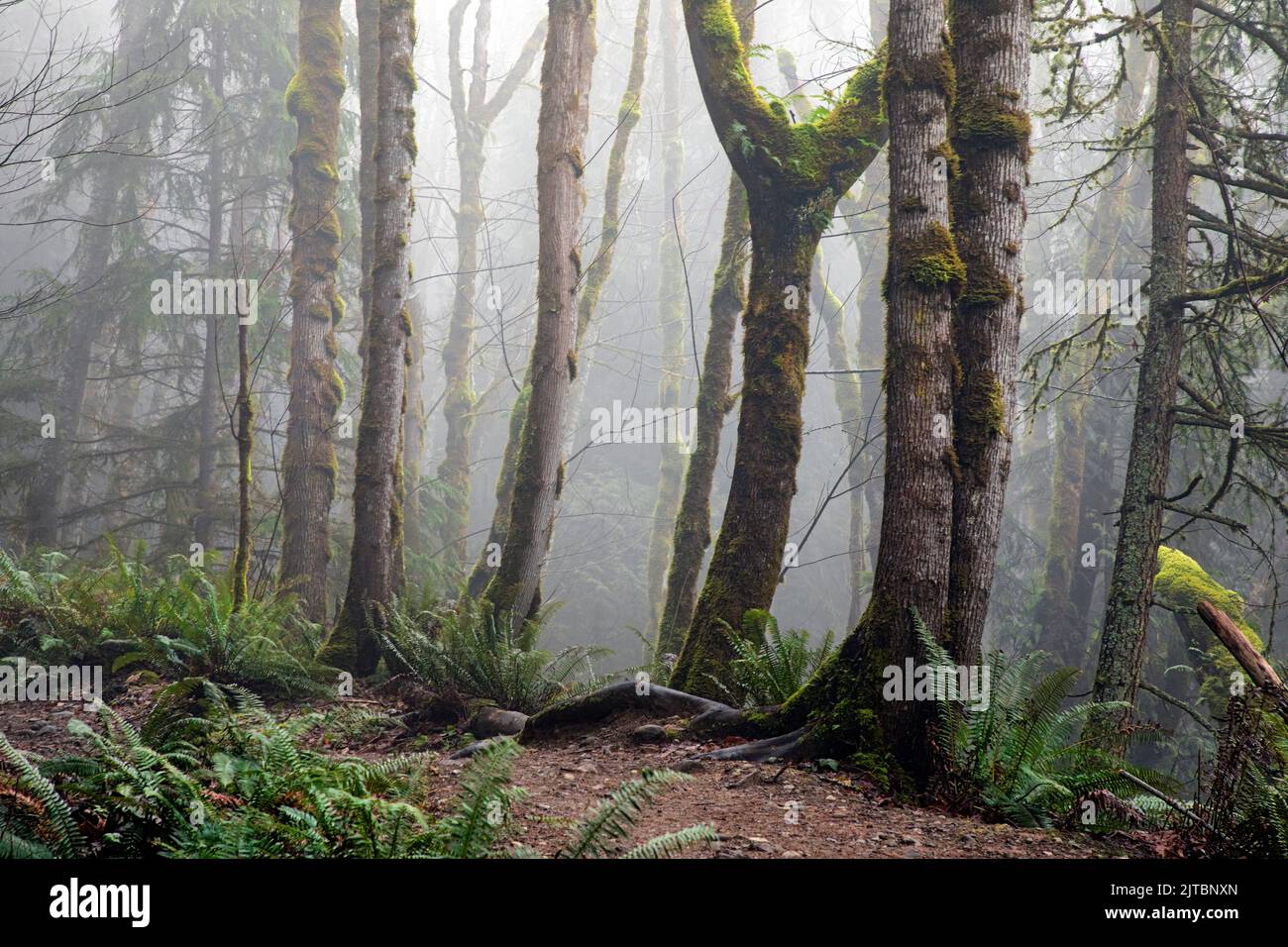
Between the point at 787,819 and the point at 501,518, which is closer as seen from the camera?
the point at 787,819

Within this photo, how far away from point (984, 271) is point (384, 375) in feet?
18.5

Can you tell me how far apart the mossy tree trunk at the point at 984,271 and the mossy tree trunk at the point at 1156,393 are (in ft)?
9.42

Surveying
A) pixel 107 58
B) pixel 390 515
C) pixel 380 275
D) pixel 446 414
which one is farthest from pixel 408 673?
pixel 107 58

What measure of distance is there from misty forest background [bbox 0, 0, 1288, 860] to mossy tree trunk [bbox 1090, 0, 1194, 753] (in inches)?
1.2

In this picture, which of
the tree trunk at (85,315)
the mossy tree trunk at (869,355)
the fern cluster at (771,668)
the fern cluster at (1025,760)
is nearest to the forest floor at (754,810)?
the fern cluster at (1025,760)

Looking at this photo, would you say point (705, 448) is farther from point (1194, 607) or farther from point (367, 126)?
point (367, 126)

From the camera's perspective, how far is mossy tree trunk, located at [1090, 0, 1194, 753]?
729cm

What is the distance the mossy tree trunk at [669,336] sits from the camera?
70.1 feet

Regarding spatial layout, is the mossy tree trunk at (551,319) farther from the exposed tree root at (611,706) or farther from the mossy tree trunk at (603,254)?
the mossy tree trunk at (603,254)

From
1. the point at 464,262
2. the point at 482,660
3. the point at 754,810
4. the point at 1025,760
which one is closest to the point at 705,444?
the point at 482,660

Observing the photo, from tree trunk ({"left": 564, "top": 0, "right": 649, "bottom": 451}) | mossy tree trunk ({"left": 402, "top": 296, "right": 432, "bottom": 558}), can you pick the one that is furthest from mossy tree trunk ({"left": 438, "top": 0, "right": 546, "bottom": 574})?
tree trunk ({"left": 564, "top": 0, "right": 649, "bottom": 451})

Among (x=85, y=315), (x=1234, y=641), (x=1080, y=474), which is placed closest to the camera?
(x=1234, y=641)

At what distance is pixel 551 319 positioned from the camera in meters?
8.98
